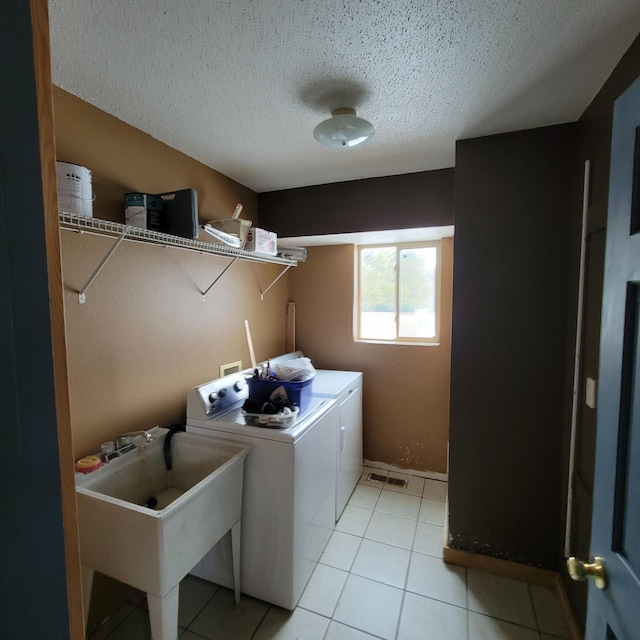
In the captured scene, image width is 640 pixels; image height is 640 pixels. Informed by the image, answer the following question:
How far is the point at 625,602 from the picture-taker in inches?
25.5

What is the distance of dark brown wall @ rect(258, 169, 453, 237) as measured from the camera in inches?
85.1

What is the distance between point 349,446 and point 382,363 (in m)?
0.73

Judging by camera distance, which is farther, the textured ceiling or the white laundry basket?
the white laundry basket

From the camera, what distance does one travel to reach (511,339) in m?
1.71

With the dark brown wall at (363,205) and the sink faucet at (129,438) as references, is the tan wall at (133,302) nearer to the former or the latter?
the sink faucet at (129,438)

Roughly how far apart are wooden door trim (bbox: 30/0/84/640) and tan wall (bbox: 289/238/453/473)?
238cm

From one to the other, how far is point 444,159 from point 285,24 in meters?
1.32

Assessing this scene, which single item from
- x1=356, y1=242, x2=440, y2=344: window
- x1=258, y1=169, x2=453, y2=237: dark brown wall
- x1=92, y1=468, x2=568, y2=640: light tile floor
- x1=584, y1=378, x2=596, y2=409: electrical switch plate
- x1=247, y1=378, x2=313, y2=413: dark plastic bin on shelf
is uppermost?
x1=258, y1=169, x2=453, y2=237: dark brown wall

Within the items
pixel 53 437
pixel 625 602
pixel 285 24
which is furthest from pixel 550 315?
pixel 53 437

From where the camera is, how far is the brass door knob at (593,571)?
28.7 inches

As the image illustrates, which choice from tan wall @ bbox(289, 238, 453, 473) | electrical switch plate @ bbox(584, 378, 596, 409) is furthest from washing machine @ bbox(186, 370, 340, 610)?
electrical switch plate @ bbox(584, 378, 596, 409)

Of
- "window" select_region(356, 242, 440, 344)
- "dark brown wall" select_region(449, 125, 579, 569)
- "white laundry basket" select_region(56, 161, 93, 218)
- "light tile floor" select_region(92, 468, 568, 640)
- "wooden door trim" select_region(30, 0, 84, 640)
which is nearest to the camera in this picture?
"wooden door trim" select_region(30, 0, 84, 640)

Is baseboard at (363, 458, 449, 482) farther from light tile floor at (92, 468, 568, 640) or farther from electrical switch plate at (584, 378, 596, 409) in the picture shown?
electrical switch plate at (584, 378, 596, 409)

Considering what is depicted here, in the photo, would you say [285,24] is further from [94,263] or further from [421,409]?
[421,409]
